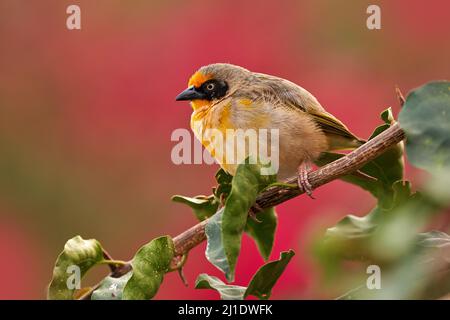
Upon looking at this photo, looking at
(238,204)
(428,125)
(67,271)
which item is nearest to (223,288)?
(238,204)

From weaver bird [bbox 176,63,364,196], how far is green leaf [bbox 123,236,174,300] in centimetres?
51

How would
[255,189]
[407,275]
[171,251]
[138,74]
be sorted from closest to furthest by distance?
[407,275], [255,189], [171,251], [138,74]

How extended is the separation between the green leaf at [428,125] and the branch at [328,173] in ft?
0.43

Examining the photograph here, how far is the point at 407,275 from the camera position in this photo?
41.6 inches

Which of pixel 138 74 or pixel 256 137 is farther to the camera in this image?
pixel 138 74

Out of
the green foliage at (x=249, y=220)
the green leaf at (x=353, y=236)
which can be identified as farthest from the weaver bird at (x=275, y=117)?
the green leaf at (x=353, y=236)

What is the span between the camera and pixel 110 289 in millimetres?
1389

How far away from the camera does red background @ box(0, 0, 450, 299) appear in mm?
3258

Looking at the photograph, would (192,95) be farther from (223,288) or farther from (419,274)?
(419,274)

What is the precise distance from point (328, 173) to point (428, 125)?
0.98 ft

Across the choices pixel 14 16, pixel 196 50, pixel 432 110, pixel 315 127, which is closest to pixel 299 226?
pixel 315 127

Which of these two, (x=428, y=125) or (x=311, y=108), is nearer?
(x=428, y=125)

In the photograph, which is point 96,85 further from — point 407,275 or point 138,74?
point 407,275

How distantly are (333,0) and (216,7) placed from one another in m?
0.62
